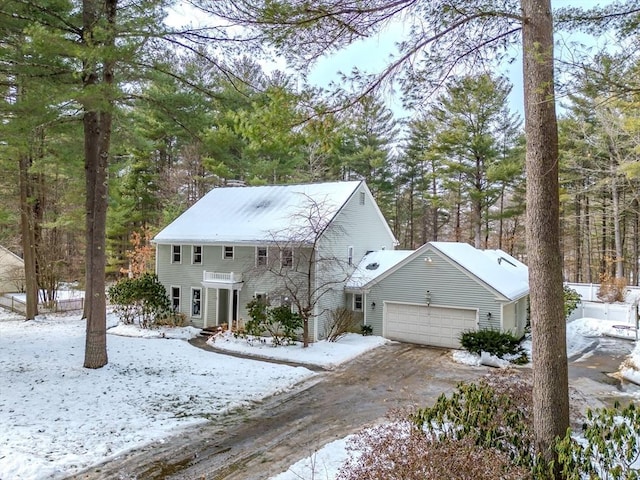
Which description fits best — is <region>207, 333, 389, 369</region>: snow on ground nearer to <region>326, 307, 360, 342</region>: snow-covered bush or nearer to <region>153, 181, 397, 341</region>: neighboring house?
<region>326, 307, 360, 342</region>: snow-covered bush

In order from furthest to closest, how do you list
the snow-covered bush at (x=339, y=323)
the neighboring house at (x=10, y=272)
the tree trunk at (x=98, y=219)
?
the neighboring house at (x=10, y=272)
the snow-covered bush at (x=339, y=323)
the tree trunk at (x=98, y=219)

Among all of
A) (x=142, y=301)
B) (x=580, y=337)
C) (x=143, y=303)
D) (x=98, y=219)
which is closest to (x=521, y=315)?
(x=580, y=337)

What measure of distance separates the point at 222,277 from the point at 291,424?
9.67 meters

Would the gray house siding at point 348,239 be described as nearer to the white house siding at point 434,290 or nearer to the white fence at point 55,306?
the white house siding at point 434,290

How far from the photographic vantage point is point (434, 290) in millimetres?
15266

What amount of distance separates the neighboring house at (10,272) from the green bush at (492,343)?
89.6 feet

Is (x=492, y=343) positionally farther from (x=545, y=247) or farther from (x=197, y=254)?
(x=197, y=254)

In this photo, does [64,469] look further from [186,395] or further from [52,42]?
[52,42]

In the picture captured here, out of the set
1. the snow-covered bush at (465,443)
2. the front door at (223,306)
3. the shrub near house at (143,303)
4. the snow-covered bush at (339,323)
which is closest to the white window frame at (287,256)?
the snow-covered bush at (339,323)

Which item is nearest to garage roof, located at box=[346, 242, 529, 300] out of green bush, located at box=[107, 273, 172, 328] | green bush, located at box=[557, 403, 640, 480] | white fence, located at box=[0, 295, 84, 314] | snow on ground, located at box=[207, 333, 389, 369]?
snow on ground, located at box=[207, 333, 389, 369]

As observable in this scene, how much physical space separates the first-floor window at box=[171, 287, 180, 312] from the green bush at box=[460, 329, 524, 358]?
1190 centimetres

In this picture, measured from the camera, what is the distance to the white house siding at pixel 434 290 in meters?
14.4

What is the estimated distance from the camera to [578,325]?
19.0m

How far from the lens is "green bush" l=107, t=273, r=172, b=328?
17.1 metres
